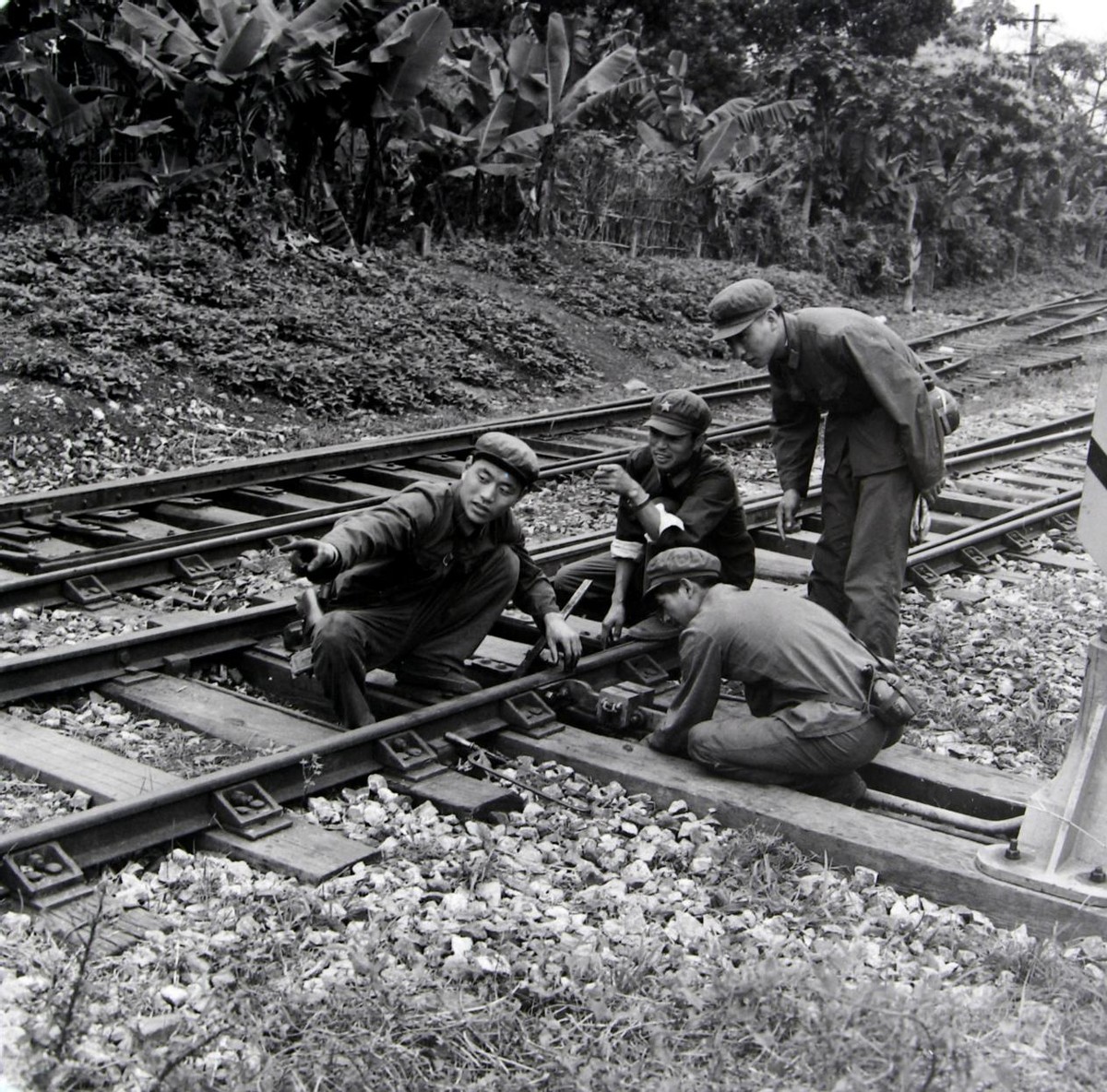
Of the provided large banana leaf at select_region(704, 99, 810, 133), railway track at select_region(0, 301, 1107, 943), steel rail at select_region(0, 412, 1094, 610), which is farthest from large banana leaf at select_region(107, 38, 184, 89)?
large banana leaf at select_region(704, 99, 810, 133)

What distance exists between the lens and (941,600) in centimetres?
741

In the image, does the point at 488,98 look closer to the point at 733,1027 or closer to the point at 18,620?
the point at 18,620

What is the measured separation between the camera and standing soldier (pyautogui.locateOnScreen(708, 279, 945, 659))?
5.36 m

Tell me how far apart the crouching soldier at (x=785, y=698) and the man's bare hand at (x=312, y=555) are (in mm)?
1344

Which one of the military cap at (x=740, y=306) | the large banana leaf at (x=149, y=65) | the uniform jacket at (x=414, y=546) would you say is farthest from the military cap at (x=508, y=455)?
the large banana leaf at (x=149, y=65)

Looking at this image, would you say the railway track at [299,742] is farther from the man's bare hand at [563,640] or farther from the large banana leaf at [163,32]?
the large banana leaf at [163,32]

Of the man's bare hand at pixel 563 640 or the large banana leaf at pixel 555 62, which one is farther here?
the large banana leaf at pixel 555 62

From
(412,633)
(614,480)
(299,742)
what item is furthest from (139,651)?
(614,480)

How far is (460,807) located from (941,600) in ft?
13.1

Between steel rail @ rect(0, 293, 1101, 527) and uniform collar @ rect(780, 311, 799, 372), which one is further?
steel rail @ rect(0, 293, 1101, 527)

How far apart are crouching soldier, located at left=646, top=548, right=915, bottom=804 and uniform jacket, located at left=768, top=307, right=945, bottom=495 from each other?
0.96 m

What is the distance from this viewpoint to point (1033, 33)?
38.1 metres

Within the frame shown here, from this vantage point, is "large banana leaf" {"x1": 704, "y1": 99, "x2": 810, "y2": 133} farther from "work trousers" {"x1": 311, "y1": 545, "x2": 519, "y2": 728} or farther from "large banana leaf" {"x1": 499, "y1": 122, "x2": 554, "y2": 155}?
"work trousers" {"x1": 311, "y1": 545, "x2": 519, "y2": 728}

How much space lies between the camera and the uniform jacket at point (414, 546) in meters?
4.87
